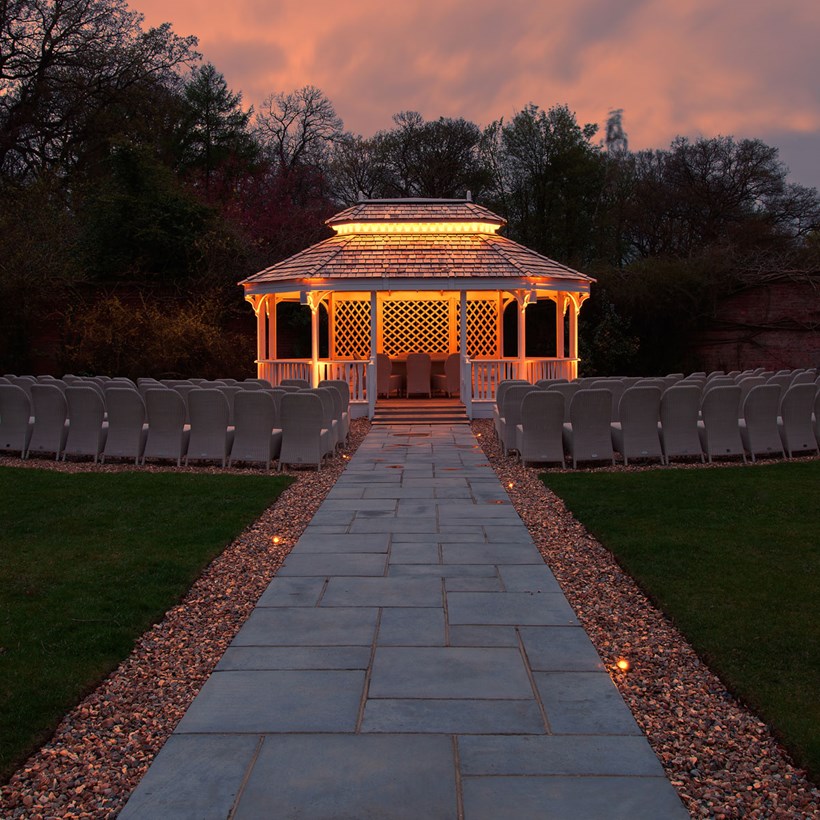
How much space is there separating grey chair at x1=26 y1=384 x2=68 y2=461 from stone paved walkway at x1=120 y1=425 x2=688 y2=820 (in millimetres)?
6464

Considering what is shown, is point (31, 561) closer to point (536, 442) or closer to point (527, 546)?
point (527, 546)

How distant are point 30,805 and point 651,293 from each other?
2312cm

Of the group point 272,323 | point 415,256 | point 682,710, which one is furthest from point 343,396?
point 682,710

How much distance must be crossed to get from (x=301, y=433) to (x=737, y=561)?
6.23m

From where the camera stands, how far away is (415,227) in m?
20.9

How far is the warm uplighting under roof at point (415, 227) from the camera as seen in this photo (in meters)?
20.9

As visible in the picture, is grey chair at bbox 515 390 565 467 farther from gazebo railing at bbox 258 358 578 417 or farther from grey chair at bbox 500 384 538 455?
gazebo railing at bbox 258 358 578 417

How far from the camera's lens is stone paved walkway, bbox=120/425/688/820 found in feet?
10.1

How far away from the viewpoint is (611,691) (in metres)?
4.05

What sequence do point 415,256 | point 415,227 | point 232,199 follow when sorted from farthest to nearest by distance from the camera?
1. point 232,199
2. point 415,227
3. point 415,256

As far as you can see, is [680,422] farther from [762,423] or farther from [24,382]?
[24,382]

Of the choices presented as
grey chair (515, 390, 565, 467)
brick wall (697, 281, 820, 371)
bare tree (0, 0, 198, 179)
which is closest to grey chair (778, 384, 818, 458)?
grey chair (515, 390, 565, 467)

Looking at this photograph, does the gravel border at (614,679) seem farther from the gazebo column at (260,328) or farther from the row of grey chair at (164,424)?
the gazebo column at (260,328)

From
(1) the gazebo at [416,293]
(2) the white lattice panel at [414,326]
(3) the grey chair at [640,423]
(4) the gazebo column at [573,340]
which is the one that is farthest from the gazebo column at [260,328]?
(3) the grey chair at [640,423]
